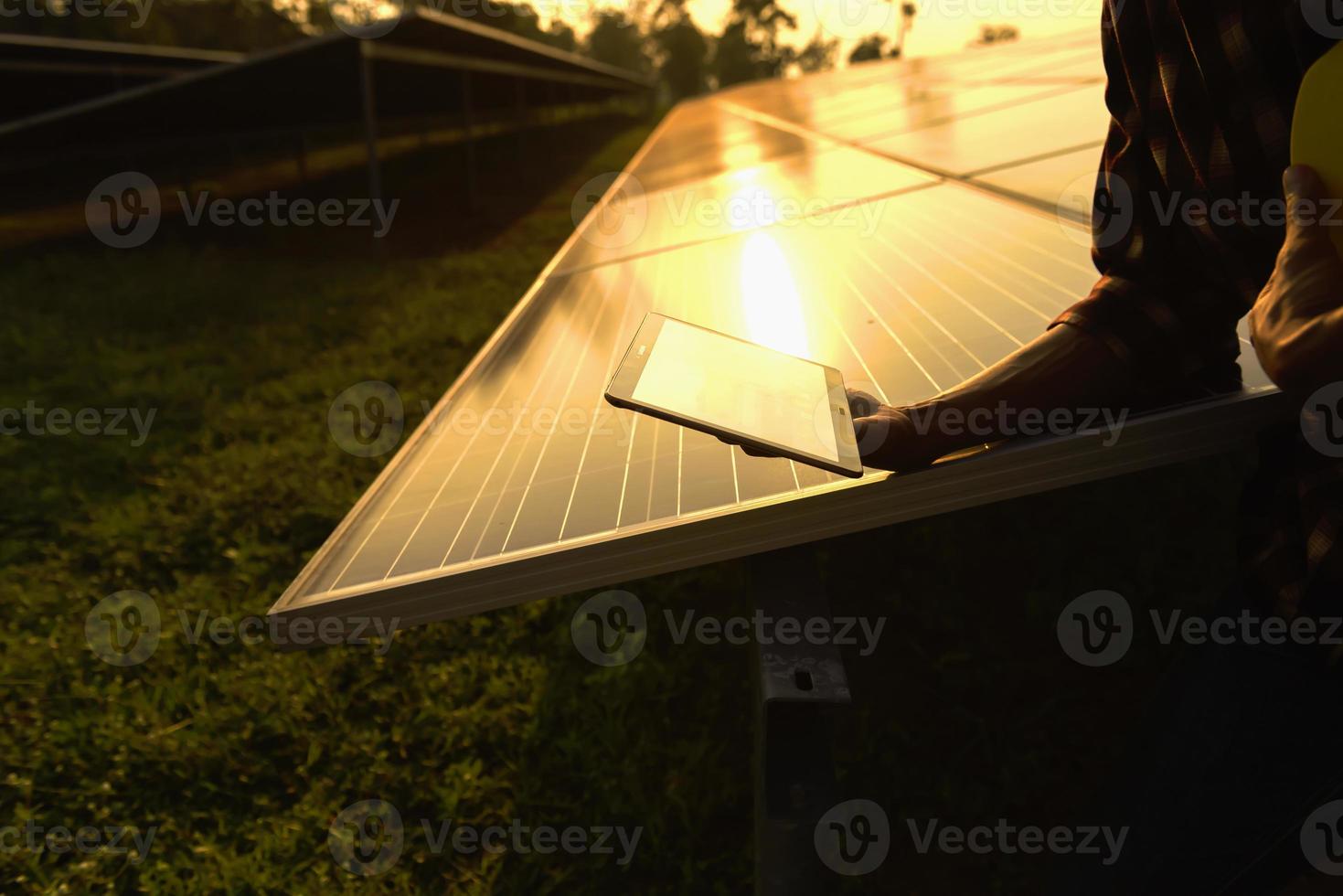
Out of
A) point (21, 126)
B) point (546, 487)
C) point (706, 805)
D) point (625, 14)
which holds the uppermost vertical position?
point (625, 14)

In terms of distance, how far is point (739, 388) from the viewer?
138 cm

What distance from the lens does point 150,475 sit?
166 inches

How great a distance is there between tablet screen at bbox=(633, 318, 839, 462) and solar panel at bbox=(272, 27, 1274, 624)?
12cm

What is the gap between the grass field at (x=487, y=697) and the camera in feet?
7.41

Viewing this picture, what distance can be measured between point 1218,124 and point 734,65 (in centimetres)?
8424

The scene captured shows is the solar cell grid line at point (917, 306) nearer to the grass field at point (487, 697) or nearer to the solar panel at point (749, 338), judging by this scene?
the solar panel at point (749, 338)

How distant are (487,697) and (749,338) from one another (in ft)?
4.45

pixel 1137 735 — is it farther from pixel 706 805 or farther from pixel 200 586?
pixel 200 586

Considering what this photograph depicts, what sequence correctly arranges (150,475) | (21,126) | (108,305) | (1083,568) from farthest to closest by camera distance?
(21,126) < (108,305) < (150,475) < (1083,568)

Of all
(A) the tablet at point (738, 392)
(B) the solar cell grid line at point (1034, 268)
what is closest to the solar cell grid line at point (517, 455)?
(A) the tablet at point (738, 392)

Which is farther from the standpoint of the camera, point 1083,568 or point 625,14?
point 625,14

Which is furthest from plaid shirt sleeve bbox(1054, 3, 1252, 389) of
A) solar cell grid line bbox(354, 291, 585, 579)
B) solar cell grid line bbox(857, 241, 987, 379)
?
solar cell grid line bbox(354, 291, 585, 579)

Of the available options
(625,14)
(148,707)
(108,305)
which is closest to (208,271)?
(108,305)

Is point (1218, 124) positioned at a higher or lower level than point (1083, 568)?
higher
